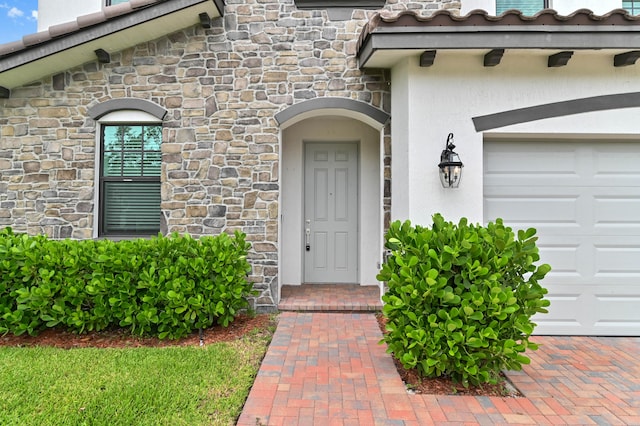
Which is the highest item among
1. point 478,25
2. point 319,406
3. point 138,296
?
point 478,25

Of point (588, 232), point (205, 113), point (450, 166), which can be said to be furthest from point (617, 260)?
point (205, 113)

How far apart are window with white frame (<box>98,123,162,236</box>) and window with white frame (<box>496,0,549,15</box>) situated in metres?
5.80

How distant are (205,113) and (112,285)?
2.74 metres

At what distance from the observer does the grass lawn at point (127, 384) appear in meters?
2.77

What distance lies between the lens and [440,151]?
14.9 feet

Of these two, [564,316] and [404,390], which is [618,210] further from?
[404,390]

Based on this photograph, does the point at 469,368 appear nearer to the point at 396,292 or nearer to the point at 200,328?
the point at 396,292

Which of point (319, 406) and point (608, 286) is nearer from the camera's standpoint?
point (319, 406)

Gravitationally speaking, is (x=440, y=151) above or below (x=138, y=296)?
above

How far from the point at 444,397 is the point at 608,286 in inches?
121

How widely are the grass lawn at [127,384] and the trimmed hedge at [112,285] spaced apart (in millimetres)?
369

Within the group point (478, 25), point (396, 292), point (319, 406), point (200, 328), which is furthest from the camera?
point (200, 328)

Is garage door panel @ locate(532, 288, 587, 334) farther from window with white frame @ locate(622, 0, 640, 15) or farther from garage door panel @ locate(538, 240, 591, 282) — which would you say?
window with white frame @ locate(622, 0, 640, 15)

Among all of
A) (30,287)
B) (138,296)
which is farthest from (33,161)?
(138,296)
